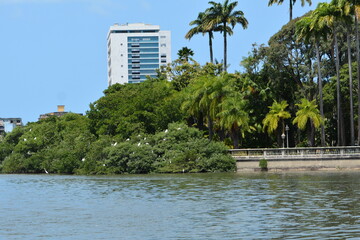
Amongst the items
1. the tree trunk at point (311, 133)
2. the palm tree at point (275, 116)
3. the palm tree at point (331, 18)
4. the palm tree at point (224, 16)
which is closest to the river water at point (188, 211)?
the palm tree at point (331, 18)

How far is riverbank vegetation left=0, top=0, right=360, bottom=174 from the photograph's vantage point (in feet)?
213

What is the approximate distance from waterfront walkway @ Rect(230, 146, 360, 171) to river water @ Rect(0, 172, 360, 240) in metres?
16.8

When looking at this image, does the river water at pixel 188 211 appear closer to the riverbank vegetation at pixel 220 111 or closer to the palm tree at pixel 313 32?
the riverbank vegetation at pixel 220 111

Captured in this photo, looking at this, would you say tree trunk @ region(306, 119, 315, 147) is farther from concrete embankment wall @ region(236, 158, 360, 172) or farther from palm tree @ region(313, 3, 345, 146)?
concrete embankment wall @ region(236, 158, 360, 172)

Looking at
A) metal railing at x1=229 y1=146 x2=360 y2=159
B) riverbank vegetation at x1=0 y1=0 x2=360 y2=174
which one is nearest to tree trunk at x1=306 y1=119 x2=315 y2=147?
riverbank vegetation at x1=0 y1=0 x2=360 y2=174

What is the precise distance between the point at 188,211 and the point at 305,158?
3510 centimetres

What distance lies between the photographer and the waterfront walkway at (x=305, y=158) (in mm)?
62219

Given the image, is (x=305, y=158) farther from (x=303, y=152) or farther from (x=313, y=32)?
(x=313, y=32)

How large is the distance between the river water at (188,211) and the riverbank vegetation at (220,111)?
19.3 metres

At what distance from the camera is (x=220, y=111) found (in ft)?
225

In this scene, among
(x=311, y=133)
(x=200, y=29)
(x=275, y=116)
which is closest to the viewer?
(x=275, y=116)

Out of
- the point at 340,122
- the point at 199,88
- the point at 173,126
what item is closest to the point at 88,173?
the point at 173,126

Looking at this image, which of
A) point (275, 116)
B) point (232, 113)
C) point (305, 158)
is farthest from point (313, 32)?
point (305, 158)

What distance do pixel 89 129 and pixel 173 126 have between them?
16.2m
